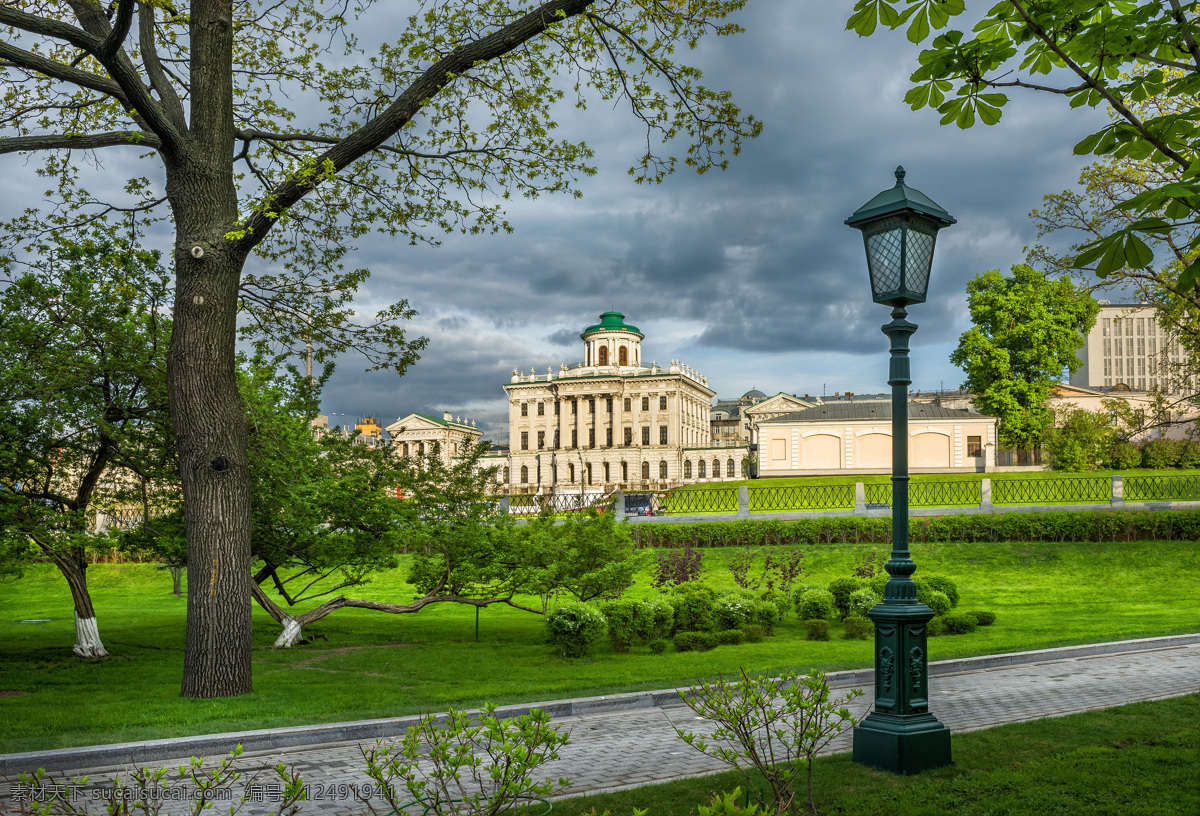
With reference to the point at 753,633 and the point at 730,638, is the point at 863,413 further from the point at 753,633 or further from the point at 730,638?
the point at 730,638

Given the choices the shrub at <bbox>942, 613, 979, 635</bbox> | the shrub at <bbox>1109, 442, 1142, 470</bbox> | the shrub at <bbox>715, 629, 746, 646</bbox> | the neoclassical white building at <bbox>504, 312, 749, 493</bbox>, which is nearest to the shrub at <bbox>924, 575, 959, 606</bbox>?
the shrub at <bbox>942, 613, 979, 635</bbox>

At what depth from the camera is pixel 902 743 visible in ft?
18.8

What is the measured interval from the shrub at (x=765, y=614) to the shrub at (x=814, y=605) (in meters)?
0.84

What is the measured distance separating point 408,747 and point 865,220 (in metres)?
5.40

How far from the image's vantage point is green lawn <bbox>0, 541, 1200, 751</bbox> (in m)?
8.25

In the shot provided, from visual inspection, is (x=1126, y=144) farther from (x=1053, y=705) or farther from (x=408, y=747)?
(x=1053, y=705)

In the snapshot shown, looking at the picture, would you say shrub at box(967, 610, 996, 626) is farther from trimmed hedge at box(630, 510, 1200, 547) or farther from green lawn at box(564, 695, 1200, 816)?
trimmed hedge at box(630, 510, 1200, 547)

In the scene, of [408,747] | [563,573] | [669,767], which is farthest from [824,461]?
[408,747]

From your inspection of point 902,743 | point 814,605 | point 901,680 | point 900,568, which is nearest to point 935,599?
point 814,605

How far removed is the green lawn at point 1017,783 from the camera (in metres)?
4.88

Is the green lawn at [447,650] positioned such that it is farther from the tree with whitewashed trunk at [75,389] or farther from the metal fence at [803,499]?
the metal fence at [803,499]

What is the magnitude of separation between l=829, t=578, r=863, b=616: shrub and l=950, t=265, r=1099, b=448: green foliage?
3191 centimetres

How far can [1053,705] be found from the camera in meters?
8.60

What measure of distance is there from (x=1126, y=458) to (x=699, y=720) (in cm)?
4677
